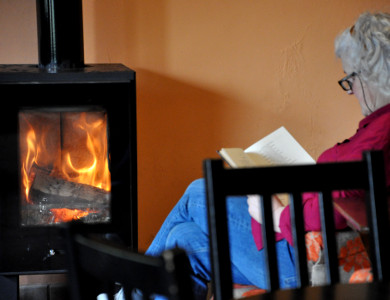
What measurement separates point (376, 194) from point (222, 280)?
0.29 m

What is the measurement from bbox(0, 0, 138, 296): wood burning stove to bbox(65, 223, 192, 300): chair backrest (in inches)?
53.6

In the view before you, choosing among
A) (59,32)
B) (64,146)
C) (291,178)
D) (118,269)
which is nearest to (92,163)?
(64,146)

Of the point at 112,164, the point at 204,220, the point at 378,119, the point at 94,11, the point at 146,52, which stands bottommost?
the point at 204,220

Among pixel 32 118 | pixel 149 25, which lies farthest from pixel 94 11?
pixel 32 118

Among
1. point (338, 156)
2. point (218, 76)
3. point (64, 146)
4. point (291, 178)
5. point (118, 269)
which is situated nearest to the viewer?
point (118, 269)

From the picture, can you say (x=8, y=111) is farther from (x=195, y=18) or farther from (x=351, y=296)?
(x=351, y=296)

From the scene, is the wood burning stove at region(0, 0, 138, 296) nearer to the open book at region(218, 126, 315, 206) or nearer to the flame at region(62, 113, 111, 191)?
the flame at region(62, 113, 111, 191)

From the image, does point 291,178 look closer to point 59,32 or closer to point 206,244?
point 206,244

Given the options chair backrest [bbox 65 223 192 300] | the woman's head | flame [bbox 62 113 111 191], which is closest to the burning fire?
flame [bbox 62 113 111 191]

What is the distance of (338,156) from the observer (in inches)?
64.7

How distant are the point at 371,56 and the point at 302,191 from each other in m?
0.82

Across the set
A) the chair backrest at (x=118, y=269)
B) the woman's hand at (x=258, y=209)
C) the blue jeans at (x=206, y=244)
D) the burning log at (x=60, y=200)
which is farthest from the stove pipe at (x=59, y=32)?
the chair backrest at (x=118, y=269)

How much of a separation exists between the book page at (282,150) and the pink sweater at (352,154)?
93 mm

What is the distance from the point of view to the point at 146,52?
2.40 m
